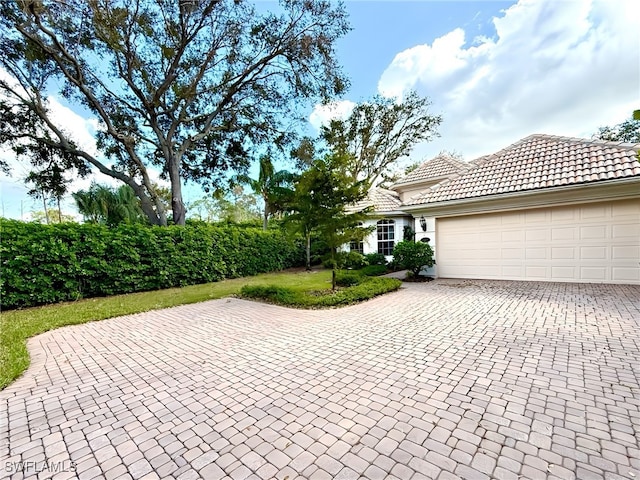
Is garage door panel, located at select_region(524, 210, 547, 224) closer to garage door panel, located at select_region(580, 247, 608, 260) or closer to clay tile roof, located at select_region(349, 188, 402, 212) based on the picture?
garage door panel, located at select_region(580, 247, 608, 260)

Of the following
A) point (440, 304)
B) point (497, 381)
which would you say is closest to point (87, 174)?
point (440, 304)

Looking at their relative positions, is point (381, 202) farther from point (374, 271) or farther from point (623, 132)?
point (623, 132)

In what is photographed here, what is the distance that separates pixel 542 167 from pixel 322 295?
26.7 feet

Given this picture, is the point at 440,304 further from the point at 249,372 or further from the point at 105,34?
the point at 105,34

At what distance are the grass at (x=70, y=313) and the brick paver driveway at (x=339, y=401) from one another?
0.23 metres

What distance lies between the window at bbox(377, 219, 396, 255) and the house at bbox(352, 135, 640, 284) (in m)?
4.04

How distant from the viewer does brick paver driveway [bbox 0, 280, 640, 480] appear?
1.93 m

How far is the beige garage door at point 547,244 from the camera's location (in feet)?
24.2

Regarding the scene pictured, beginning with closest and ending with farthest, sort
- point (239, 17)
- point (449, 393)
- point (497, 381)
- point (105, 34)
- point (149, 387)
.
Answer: point (449, 393) < point (497, 381) < point (149, 387) < point (105, 34) < point (239, 17)

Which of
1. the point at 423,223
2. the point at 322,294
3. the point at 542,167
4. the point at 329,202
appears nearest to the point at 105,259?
the point at 322,294

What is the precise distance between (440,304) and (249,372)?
469 centimetres

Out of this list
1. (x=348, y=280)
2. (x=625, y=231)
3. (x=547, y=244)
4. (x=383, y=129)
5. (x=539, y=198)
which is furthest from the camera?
(x=383, y=129)

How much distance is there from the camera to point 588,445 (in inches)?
78.6

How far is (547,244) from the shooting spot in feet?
27.2
